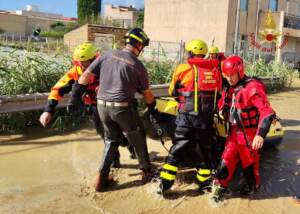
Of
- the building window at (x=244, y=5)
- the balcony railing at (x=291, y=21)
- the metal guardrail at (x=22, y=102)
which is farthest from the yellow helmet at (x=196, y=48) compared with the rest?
the balcony railing at (x=291, y=21)

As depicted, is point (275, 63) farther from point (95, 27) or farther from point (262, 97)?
point (95, 27)

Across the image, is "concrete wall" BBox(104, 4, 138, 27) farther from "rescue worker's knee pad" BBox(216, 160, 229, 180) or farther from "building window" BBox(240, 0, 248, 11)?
"rescue worker's knee pad" BBox(216, 160, 229, 180)

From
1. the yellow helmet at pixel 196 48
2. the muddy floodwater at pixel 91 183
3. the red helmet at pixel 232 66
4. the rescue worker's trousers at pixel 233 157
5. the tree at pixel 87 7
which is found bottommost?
the muddy floodwater at pixel 91 183

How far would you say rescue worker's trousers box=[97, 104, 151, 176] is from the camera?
192 inches

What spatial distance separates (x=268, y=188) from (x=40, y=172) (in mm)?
3015

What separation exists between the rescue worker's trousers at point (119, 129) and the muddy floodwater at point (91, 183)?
0.44 meters

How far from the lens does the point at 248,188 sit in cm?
526

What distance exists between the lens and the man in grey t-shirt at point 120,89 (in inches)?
189

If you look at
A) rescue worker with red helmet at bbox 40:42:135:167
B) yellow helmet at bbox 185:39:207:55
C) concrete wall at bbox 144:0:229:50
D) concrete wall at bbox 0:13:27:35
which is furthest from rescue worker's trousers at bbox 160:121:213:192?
concrete wall at bbox 0:13:27:35

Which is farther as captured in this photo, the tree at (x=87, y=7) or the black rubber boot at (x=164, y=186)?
the tree at (x=87, y=7)

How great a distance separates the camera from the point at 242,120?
4918mm

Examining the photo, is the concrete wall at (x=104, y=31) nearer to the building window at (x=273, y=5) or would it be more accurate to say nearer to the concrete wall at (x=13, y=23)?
the building window at (x=273, y=5)

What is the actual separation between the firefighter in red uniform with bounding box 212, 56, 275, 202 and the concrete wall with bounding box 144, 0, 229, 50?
23.6 metres

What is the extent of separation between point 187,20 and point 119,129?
26.9m
